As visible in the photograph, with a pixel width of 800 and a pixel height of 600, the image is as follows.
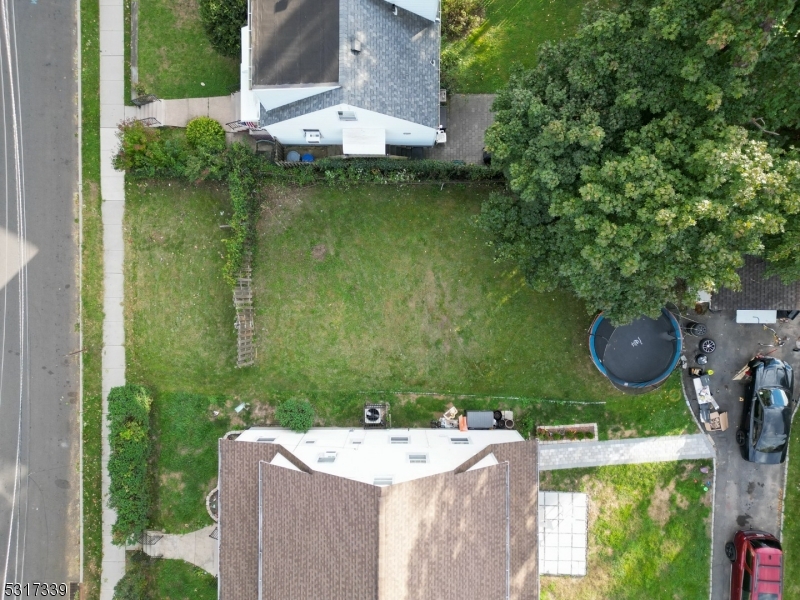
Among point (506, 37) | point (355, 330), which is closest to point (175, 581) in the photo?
point (355, 330)

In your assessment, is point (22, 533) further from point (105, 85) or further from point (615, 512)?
point (615, 512)

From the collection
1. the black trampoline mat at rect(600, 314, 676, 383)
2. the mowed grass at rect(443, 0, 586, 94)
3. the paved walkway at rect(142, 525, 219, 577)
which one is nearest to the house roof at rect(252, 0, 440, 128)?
the mowed grass at rect(443, 0, 586, 94)

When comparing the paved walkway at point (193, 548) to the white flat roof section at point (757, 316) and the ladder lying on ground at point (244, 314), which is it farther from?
the white flat roof section at point (757, 316)

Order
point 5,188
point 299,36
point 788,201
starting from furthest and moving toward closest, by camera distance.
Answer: point 5,188, point 299,36, point 788,201

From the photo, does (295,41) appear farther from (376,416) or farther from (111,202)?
(376,416)

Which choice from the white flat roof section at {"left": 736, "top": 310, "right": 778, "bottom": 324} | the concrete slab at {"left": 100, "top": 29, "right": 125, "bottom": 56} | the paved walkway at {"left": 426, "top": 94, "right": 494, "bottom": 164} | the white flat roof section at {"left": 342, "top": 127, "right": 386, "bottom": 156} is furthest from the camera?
the concrete slab at {"left": 100, "top": 29, "right": 125, "bottom": 56}

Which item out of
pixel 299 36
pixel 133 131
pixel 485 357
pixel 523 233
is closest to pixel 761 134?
pixel 523 233

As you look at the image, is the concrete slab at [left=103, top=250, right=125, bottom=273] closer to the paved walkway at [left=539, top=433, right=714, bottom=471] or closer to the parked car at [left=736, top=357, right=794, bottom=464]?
the paved walkway at [left=539, top=433, right=714, bottom=471]
